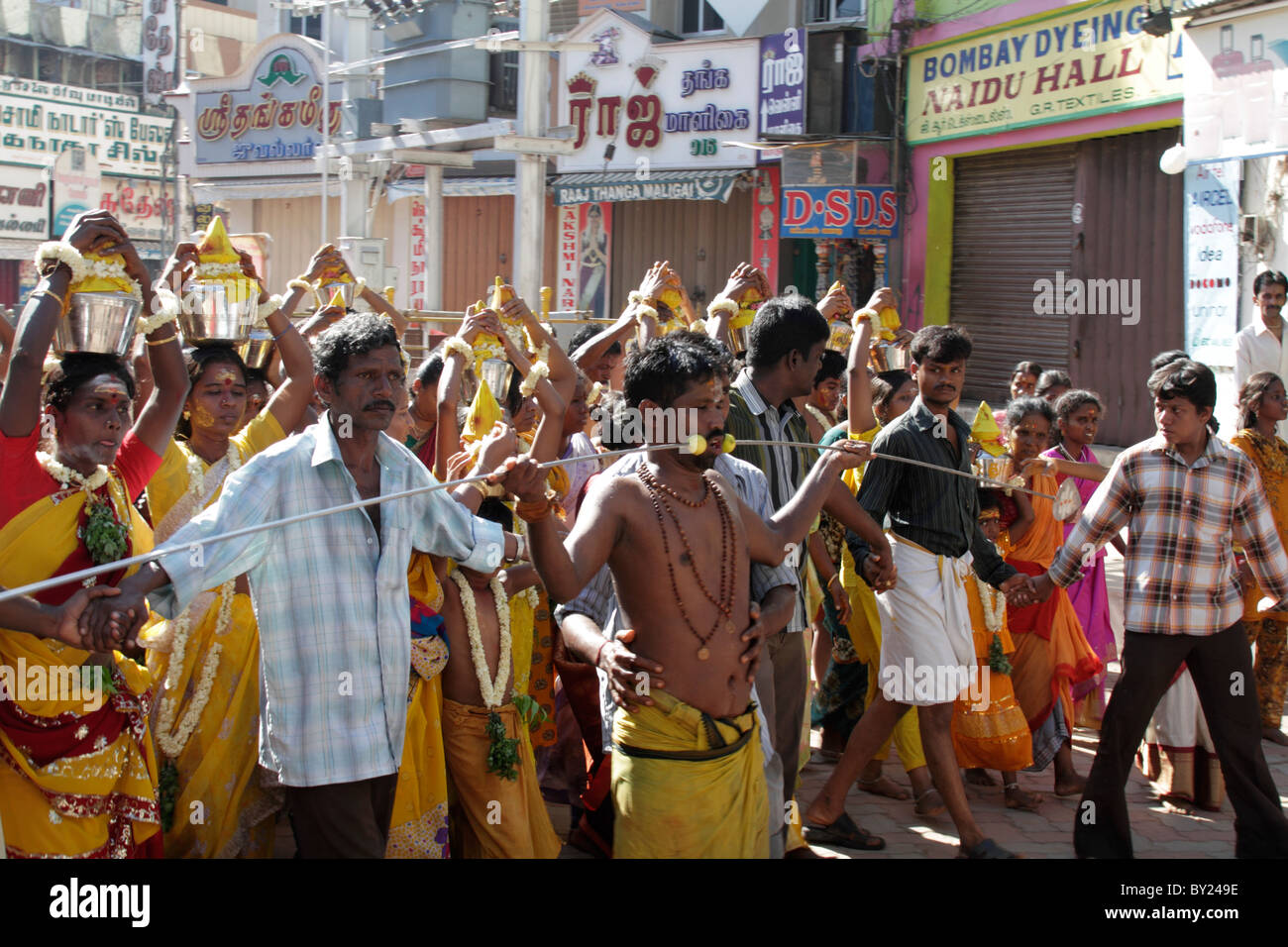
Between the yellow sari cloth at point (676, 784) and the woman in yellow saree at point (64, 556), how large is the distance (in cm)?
139

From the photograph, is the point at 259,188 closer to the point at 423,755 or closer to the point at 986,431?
the point at 986,431

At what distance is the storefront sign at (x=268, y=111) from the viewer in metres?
22.1

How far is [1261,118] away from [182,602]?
910 cm

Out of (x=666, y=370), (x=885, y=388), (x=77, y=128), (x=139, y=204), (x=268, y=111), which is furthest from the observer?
(x=139, y=204)

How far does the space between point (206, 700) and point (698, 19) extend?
597 inches

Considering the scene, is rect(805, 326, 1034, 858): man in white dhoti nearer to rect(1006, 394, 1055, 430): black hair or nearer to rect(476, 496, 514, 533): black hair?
rect(1006, 394, 1055, 430): black hair

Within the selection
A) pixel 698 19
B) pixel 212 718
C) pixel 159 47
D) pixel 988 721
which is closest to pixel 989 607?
pixel 988 721

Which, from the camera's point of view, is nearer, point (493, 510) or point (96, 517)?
point (96, 517)

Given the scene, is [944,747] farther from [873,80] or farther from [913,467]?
[873,80]

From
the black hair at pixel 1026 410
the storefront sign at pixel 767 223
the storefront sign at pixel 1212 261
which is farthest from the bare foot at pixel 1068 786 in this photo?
the storefront sign at pixel 767 223

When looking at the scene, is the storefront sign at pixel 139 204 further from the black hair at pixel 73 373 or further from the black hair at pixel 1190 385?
the black hair at pixel 1190 385

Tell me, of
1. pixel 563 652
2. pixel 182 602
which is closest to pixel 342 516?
pixel 182 602

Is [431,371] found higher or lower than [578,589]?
higher

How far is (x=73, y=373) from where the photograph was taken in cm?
348
